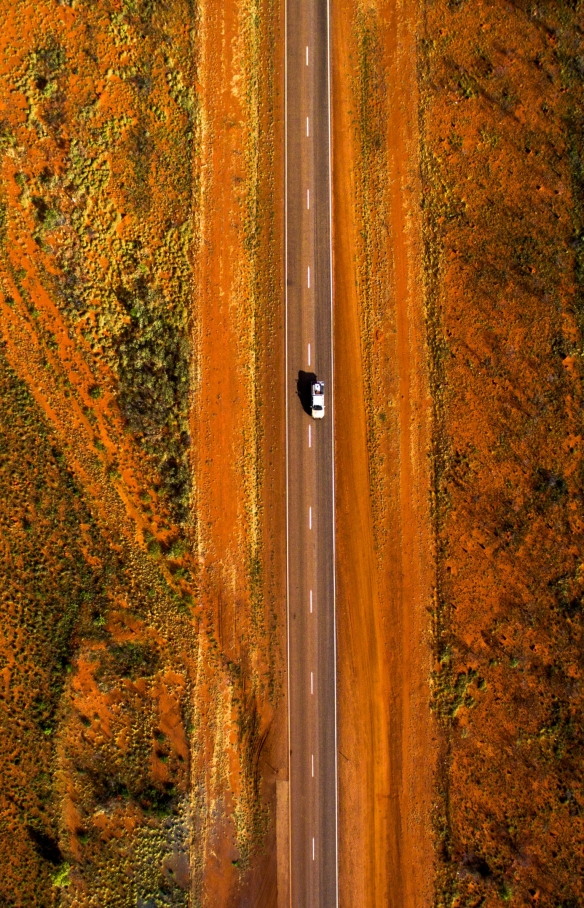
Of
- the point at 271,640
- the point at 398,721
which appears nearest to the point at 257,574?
the point at 271,640

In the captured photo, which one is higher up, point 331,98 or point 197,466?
point 331,98

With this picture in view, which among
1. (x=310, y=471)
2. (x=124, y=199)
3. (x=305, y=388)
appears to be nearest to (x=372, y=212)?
(x=305, y=388)

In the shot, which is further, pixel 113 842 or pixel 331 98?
pixel 331 98

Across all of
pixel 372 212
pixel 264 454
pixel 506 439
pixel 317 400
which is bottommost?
pixel 264 454

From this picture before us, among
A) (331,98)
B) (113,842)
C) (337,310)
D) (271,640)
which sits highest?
(331,98)

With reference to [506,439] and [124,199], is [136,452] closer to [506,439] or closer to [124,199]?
[124,199]

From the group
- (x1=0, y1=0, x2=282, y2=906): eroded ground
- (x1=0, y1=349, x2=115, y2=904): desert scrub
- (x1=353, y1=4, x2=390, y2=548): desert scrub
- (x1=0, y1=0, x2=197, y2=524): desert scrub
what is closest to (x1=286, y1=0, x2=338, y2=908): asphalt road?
(x1=0, y1=0, x2=282, y2=906): eroded ground

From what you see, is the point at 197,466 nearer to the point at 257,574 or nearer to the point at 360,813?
the point at 257,574
